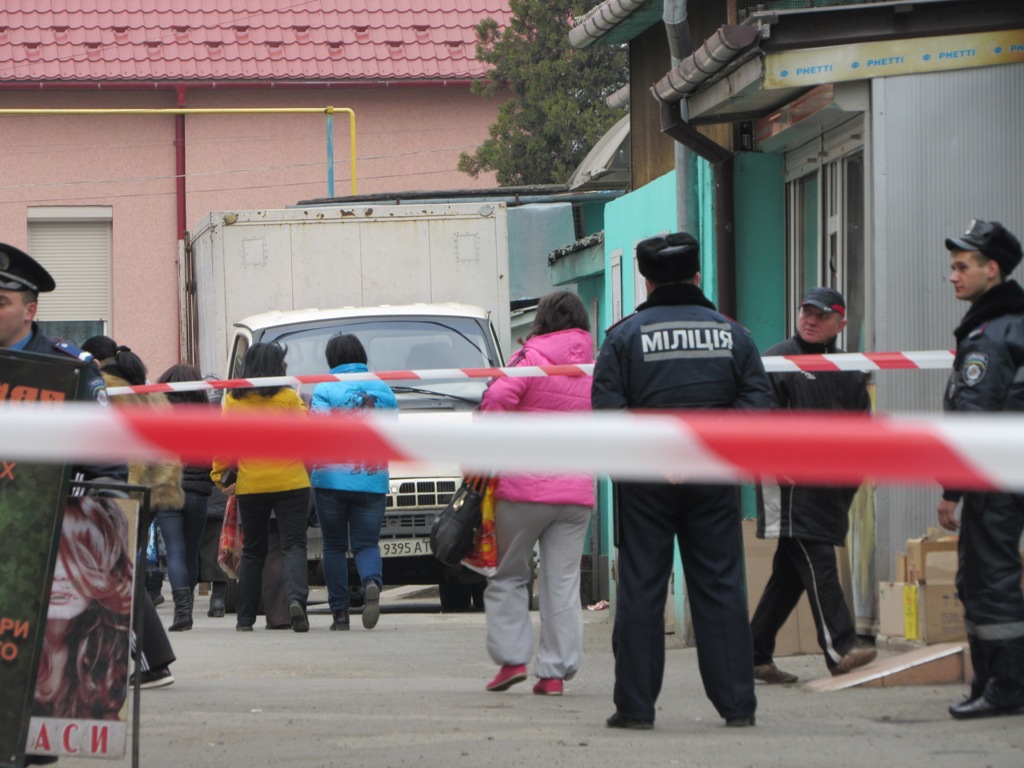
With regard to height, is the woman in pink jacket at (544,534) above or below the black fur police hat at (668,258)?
below

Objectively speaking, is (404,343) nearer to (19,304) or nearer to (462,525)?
(462,525)

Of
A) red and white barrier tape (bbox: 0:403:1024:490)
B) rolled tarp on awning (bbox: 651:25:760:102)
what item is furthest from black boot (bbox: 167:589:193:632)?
red and white barrier tape (bbox: 0:403:1024:490)

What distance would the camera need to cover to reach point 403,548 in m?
13.3

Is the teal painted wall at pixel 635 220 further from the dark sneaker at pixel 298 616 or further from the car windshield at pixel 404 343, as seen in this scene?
the dark sneaker at pixel 298 616

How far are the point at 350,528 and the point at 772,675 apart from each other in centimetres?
432

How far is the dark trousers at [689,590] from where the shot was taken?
6504mm

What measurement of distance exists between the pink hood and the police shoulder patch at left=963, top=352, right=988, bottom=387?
1839 mm

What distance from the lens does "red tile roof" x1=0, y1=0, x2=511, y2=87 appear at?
106ft

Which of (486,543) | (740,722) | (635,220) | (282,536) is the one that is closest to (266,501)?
(282,536)

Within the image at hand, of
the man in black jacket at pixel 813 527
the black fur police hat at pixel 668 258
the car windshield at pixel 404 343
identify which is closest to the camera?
the black fur police hat at pixel 668 258

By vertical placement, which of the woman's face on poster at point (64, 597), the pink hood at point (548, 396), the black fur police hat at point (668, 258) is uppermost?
the black fur police hat at point (668, 258)

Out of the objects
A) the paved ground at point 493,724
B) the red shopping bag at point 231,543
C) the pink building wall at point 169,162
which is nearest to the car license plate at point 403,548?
the red shopping bag at point 231,543

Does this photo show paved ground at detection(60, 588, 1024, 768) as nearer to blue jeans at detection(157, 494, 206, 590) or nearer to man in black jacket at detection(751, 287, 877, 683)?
man in black jacket at detection(751, 287, 877, 683)

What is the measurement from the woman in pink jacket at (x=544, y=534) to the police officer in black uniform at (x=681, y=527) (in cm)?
112
